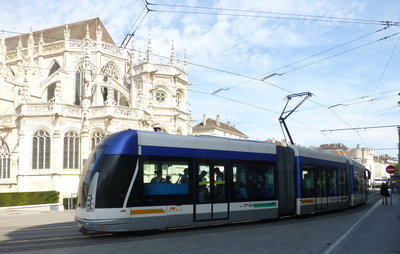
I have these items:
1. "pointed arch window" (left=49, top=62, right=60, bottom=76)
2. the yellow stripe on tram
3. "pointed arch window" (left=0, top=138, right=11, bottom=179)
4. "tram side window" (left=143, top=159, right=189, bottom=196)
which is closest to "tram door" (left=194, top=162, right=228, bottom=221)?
"tram side window" (left=143, top=159, right=189, bottom=196)

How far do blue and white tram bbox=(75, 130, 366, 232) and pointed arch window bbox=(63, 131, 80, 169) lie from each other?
71.1ft

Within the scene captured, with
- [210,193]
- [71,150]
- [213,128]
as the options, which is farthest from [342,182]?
[213,128]

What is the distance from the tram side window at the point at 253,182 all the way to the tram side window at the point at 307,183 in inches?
80.9

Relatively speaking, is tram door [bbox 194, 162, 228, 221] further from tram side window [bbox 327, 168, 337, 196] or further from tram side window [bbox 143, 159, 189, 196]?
tram side window [bbox 327, 168, 337, 196]

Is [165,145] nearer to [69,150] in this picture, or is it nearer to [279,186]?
[279,186]

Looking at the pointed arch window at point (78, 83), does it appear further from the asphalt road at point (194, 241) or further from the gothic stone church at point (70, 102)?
the asphalt road at point (194, 241)

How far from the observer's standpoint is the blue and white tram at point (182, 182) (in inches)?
360

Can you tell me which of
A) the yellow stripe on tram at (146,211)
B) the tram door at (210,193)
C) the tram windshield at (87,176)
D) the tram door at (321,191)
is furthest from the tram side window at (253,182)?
the tram windshield at (87,176)

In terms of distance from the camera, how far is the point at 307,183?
1481 centimetres

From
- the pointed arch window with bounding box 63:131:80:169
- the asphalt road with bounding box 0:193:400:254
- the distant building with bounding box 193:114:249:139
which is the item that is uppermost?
the distant building with bounding box 193:114:249:139

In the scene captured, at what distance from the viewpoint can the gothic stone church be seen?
30.2 m

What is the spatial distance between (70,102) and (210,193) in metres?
30.2

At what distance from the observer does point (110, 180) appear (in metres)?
9.09

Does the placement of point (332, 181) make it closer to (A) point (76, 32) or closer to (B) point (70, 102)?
(B) point (70, 102)
